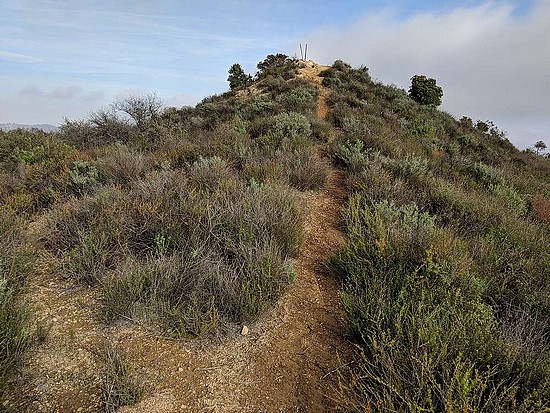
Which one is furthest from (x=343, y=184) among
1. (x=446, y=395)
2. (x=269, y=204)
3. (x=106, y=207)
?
(x=446, y=395)

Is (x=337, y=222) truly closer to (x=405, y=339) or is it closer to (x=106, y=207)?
(x=405, y=339)

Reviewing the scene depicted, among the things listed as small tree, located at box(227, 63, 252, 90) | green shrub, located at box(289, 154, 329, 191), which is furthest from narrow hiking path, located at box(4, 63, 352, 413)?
small tree, located at box(227, 63, 252, 90)

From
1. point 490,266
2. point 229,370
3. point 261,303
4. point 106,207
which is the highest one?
point 106,207

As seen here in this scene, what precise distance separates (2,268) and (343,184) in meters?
5.70

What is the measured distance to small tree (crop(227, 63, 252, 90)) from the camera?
26.7 m

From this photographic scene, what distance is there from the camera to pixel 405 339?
254 cm

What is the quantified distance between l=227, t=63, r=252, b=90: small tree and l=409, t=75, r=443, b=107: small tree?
12398 millimetres

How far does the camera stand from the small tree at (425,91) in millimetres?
21844

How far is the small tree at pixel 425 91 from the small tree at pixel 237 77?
40.7 feet

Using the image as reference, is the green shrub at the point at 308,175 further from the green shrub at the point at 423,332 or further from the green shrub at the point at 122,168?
the green shrub at the point at 122,168

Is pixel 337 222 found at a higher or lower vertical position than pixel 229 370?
higher

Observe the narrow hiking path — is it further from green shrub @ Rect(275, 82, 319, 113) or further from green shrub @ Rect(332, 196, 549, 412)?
green shrub @ Rect(275, 82, 319, 113)

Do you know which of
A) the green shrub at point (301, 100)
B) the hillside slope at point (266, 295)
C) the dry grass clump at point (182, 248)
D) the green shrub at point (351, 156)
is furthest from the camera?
the green shrub at point (301, 100)

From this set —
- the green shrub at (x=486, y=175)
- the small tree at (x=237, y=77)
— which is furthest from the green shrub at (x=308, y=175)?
the small tree at (x=237, y=77)
